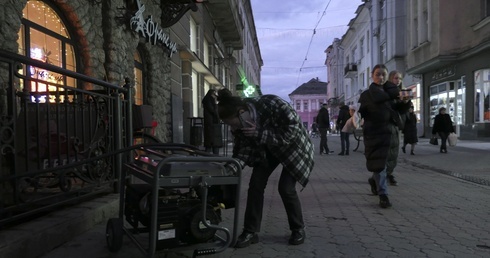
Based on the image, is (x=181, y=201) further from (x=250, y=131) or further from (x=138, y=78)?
(x=138, y=78)

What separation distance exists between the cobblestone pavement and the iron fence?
0.48 meters

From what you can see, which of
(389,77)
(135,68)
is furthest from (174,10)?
(389,77)

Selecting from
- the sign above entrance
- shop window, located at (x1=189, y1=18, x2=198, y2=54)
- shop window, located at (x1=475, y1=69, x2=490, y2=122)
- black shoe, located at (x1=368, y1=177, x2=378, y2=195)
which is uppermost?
shop window, located at (x1=189, y1=18, x2=198, y2=54)

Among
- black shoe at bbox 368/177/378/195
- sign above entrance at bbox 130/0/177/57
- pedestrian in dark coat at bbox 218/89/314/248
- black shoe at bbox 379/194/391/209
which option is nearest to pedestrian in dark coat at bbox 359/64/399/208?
black shoe at bbox 379/194/391/209

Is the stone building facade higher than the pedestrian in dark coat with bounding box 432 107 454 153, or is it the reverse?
the stone building facade

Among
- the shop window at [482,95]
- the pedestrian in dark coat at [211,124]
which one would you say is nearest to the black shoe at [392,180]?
the pedestrian in dark coat at [211,124]

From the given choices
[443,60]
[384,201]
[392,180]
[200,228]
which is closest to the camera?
[200,228]

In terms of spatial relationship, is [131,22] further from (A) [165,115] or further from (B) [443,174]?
(B) [443,174]

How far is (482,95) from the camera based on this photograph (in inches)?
676

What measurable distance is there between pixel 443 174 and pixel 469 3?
1291 cm

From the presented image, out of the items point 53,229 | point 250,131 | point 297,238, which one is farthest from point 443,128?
point 53,229

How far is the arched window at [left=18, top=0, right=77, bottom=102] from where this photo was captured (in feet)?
18.4

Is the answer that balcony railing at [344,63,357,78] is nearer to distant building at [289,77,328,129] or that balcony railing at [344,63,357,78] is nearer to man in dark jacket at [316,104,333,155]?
man in dark jacket at [316,104,333,155]

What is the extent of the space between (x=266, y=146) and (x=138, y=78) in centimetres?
704
